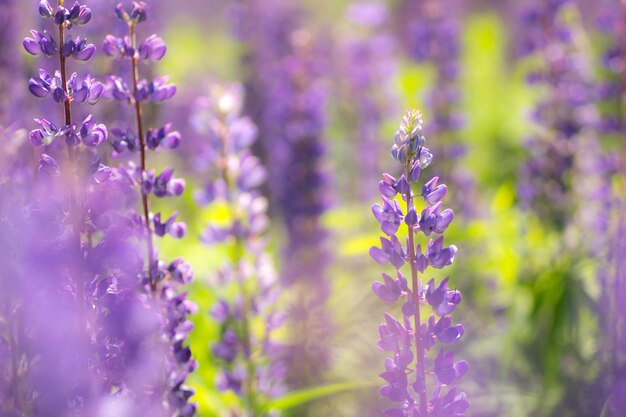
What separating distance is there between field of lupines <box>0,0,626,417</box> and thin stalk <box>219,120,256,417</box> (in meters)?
0.01

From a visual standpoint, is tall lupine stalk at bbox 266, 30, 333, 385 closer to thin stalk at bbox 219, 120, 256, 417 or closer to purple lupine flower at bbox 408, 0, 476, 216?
purple lupine flower at bbox 408, 0, 476, 216

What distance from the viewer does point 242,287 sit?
3.34 meters

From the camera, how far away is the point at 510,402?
3680mm

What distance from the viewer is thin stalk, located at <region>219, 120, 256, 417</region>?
3.28 metres

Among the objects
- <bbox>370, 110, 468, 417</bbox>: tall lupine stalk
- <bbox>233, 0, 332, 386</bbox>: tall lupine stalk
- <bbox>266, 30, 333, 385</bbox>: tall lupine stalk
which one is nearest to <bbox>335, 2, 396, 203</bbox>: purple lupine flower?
<bbox>233, 0, 332, 386</bbox>: tall lupine stalk

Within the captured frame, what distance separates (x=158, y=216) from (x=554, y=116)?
2928 millimetres

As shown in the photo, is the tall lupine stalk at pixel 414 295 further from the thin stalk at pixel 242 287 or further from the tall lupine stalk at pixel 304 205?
the tall lupine stalk at pixel 304 205

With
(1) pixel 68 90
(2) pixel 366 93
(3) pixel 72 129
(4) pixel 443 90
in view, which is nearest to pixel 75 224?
(3) pixel 72 129

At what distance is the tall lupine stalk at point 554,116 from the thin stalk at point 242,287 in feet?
5.93

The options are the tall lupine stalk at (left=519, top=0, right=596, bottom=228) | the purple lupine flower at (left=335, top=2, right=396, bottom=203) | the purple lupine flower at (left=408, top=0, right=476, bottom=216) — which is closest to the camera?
the tall lupine stalk at (left=519, top=0, right=596, bottom=228)

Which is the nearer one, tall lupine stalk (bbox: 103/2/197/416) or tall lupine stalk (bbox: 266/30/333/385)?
tall lupine stalk (bbox: 103/2/197/416)

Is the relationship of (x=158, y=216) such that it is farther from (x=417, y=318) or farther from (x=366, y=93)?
(x=366, y=93)

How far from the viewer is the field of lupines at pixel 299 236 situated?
200cm

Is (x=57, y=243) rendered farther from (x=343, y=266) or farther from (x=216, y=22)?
(x=216, y=22)
